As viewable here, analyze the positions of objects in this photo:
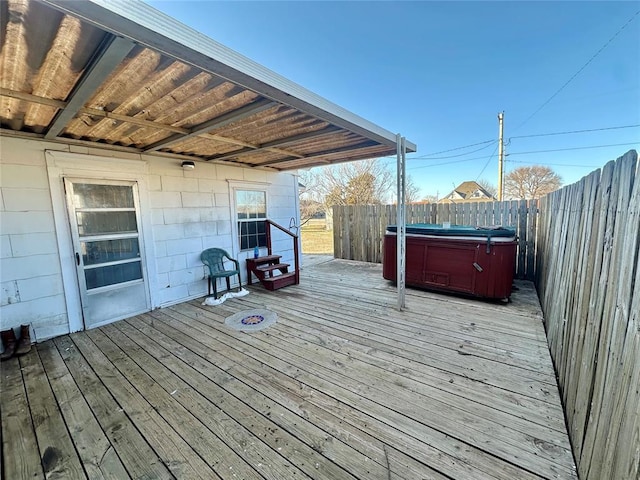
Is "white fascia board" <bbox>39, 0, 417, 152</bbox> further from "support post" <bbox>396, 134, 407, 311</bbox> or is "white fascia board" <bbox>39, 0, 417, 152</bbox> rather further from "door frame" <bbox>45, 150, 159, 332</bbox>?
"door frame" <bbox>45, 150, 159, 332</bbox>

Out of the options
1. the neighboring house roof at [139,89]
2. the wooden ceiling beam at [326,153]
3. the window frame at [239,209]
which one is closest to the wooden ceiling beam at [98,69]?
the neighboring house roof at [139,89]

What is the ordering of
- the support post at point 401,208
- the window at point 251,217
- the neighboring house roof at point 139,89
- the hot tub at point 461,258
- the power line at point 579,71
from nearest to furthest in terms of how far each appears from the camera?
the neighboring house roof at point 139,89 → the support post at point 401,208 → the hot tub at point 461,258 → the window at point 251,217 → the power line at point 579,71

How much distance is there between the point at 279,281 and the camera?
188 inches

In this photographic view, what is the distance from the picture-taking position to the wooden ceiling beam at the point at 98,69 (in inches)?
54.2

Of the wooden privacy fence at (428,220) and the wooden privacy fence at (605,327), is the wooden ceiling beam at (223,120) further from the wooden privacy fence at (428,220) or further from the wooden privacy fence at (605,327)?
the wooden privacy fence at (428,220)

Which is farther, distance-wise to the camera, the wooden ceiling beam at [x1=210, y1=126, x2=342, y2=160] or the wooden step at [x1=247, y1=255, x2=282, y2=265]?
the wooden step at [x1=247, y1=255, x2=282, y2=265]

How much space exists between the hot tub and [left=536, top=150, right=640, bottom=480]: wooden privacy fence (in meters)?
1.79

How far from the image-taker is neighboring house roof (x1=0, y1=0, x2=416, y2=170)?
127 centimetres

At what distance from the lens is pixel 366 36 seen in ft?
25.0

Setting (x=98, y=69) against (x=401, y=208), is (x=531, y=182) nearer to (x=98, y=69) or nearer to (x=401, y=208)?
(x=401, y=208)

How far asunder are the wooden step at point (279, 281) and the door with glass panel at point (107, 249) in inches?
72.0

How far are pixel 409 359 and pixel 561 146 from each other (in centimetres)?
1953

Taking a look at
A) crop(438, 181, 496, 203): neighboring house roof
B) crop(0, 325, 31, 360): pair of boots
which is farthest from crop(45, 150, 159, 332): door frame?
crop(438, 181, 496, 203): neighboring house roof

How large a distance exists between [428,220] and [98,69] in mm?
6043
